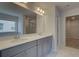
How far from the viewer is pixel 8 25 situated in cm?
229

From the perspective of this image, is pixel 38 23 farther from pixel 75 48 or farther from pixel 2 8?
pixel 2 8

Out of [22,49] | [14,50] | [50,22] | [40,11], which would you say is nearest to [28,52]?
[22,49]

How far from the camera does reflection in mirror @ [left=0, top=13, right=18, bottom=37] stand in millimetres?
2134

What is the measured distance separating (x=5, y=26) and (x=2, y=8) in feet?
1.13

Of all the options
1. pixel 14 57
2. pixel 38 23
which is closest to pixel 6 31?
pixel 14 57

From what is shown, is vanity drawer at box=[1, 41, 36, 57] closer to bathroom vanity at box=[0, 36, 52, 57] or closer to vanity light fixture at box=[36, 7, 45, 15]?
bathroom vanity at box=[0, 36, 52, 57]

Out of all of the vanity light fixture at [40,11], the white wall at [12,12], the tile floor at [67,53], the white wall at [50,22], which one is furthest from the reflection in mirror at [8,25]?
the white wall at [50,22]

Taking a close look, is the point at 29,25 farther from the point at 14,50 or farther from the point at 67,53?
the point at 14,50

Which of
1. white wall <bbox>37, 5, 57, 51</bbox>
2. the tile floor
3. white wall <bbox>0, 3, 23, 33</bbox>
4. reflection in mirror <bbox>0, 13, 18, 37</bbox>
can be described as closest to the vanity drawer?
reflection in mirror <bbox>0, 13, 18, 37</bbox>

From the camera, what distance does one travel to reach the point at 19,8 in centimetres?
265

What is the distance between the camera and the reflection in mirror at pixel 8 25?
2.13 m

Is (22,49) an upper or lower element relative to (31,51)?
upper

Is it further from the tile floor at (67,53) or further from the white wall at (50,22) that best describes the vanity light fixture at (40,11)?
the tile floor at (67,53)

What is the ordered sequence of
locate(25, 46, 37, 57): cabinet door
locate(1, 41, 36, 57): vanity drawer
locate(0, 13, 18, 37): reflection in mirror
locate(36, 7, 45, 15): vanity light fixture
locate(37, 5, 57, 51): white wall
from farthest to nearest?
1. locate(37, 5, 57, 51): white wall
2. locate(36, 7, 45, 15): vanity light fixture
3. locate(25, 46, 37, 57): cabinet door
4. locate(0, 13, 18, 37): reflection in mirror
5. locate(1, 41, 36, 57): vanity drawer
